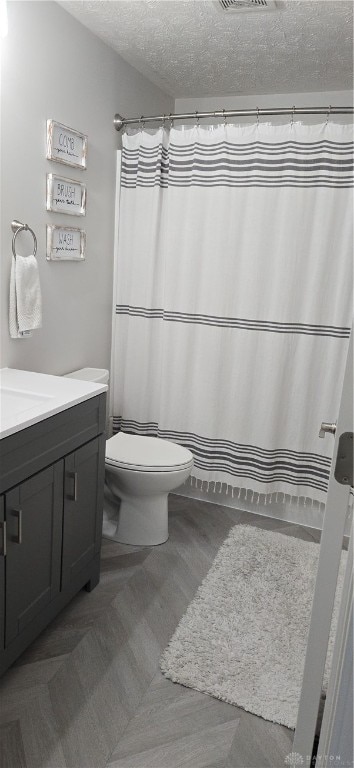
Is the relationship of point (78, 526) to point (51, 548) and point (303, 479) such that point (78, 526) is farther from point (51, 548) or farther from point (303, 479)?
point (303, 479)

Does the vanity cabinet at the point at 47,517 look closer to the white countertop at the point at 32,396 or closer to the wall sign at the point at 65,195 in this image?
the white countertop at the point at 32,396

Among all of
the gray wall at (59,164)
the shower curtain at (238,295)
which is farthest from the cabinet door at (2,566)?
the shower curtain at (238,295)

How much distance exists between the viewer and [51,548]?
1.89 m

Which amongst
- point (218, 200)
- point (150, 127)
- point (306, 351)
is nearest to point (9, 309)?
point (218, 200)

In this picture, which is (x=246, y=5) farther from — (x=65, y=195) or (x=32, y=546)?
(x=32, y=546)

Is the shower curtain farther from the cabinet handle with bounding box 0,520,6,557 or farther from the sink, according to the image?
the cabinet handle with bounding box 0,520,6,557

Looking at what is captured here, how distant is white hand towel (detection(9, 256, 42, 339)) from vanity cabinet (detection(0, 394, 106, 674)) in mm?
466

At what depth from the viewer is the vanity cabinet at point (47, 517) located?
165 cm

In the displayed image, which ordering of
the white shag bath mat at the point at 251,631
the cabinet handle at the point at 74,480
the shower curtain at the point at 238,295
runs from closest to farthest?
the white shag bath mat at the point at 251,631
the cabinet handle at the point at 74,480
the shower curtain at the point at 238,295

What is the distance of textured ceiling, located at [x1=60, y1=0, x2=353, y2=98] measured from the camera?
2.23 meters

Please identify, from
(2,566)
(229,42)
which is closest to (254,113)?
(229,42)

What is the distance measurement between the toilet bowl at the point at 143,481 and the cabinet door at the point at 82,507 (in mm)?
309

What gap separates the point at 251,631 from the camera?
208 centimetres

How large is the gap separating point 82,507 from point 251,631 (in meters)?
0.78
